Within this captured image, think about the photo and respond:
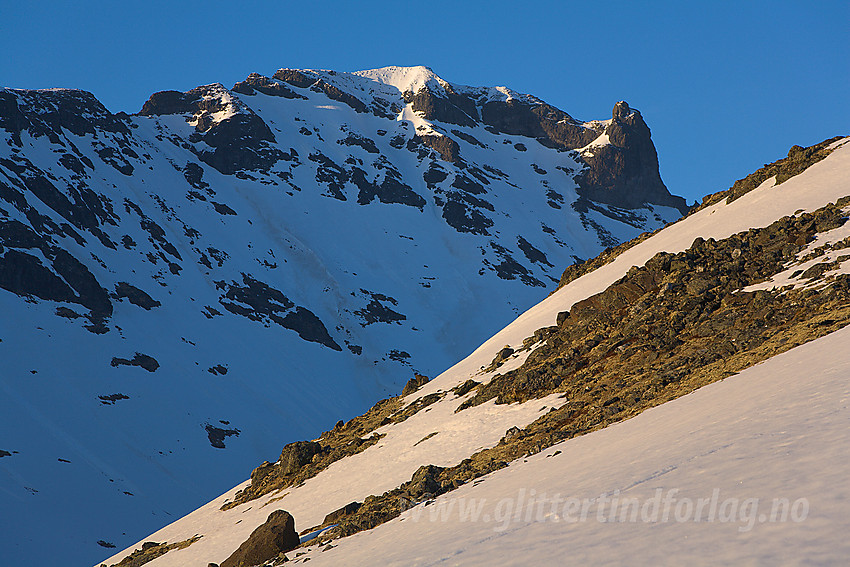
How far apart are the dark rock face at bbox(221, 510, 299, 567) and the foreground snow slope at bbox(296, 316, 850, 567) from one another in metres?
1.68

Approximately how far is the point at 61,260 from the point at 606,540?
105426 millimetres

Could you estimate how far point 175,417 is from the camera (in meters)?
84.9

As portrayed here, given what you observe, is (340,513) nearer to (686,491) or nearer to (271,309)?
(686,491)

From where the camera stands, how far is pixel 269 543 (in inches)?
629

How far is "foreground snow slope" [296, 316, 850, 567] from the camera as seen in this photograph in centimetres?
758

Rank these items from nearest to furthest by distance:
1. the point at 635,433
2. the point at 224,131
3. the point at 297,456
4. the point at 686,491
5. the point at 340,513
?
the point at 686,491 → the point at 635,433 → the point at 340,513 → the point at 297,456 → the point at 224,131

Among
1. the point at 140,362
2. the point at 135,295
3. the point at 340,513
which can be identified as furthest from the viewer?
the point at 135,295

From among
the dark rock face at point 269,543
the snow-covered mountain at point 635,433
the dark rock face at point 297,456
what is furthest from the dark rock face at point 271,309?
the dark rock face at point 269,543

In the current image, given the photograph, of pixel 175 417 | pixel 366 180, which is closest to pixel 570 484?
pixel 175 417

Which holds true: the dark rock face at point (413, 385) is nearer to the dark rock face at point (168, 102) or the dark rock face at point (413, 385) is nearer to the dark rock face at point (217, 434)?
the dark rock face at point (217, 434)

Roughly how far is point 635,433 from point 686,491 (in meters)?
4.43

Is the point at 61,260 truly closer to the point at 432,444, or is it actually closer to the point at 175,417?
the point at 175,417

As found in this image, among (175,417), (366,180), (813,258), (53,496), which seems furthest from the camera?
(366,180)

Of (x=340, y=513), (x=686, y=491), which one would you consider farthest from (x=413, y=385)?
(x=686, y=491)
